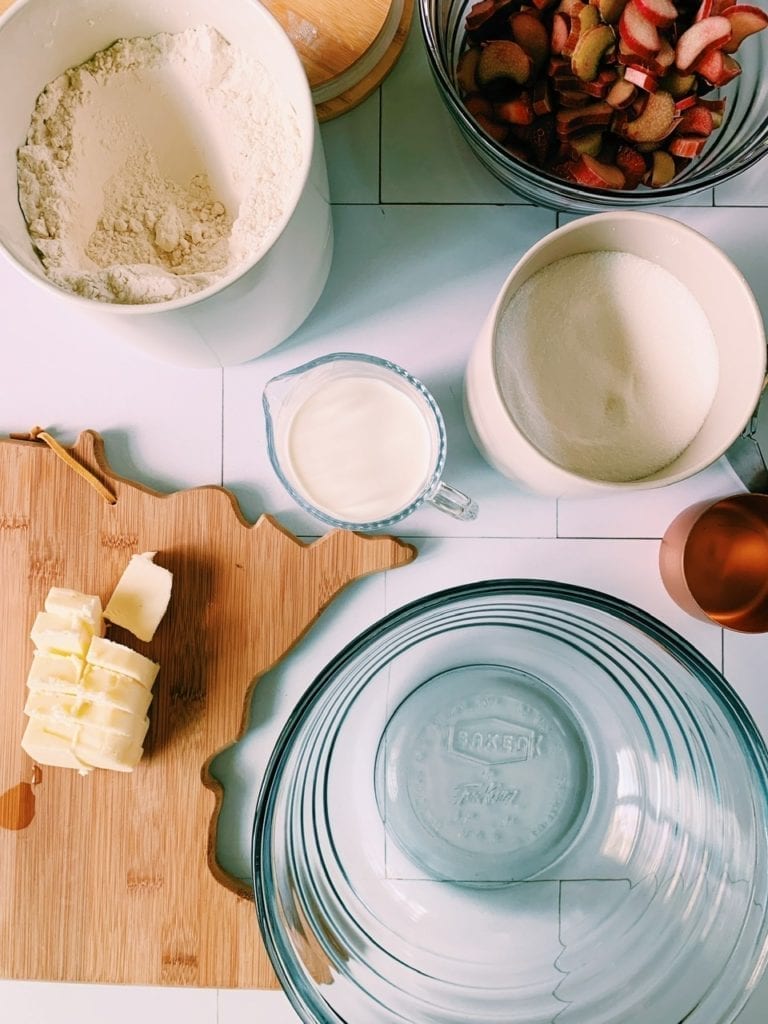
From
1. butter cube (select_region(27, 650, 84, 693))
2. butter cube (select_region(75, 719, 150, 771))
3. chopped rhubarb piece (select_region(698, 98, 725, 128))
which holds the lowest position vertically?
butter cube (select_region(75, 719, 150, 771))

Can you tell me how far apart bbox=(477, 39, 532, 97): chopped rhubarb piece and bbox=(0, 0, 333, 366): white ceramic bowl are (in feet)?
0.52

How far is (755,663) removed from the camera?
78 centimetres

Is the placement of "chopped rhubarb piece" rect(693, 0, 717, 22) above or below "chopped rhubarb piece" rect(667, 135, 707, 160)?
above

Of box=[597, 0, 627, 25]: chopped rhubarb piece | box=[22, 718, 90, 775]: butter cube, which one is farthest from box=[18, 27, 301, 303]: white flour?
box=[22, 718, 90, 775]: butter cube

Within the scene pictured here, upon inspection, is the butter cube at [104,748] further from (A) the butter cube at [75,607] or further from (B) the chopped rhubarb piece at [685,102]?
(B) the chopped rhubarb piece at [685,102]

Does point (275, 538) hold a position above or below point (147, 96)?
below

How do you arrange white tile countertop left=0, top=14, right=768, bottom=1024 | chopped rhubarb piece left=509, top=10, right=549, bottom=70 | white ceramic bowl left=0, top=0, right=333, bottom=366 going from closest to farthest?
white ceramic bowl left=0, top=0, right=333, bottom=366 → chopped rhubarb piece left=509, top=10, right=549, bottom=70 → white tile countertop left=0, top=14, right=768, bottom=1024

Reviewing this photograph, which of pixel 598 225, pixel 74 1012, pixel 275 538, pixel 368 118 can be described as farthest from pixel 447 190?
pixel 74 1012

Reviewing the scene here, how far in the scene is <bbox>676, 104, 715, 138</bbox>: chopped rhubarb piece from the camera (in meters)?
0.67

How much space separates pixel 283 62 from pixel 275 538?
36cm

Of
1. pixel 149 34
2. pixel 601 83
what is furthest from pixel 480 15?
pixel 149 34

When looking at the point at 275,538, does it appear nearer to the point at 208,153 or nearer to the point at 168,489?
the point at 168,489

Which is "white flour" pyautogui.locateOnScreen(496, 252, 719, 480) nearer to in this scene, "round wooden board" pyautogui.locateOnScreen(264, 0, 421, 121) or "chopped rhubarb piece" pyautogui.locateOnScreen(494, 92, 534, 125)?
"chopped rhubarb piece" pyautogui.locateOnScreen(494, 92, 534, 125)

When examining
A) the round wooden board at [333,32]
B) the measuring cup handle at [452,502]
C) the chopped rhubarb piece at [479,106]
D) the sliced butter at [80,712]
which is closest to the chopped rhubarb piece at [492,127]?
the chopped rhubarb piece at [479,106]
